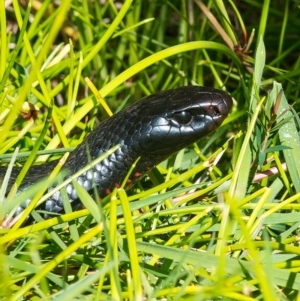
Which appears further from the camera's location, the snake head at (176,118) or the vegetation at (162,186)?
the snake head at (176,118)

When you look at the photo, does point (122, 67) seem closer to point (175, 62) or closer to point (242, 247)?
point (175, 62)

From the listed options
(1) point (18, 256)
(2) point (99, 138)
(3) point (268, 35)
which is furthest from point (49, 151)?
(3) point (268, 35)

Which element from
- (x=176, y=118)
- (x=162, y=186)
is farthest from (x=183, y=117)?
(x=162, y=186)

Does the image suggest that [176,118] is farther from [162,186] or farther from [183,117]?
[162,186]

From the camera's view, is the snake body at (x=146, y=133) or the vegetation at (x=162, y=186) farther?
the snake body at (x=146, y=133)
